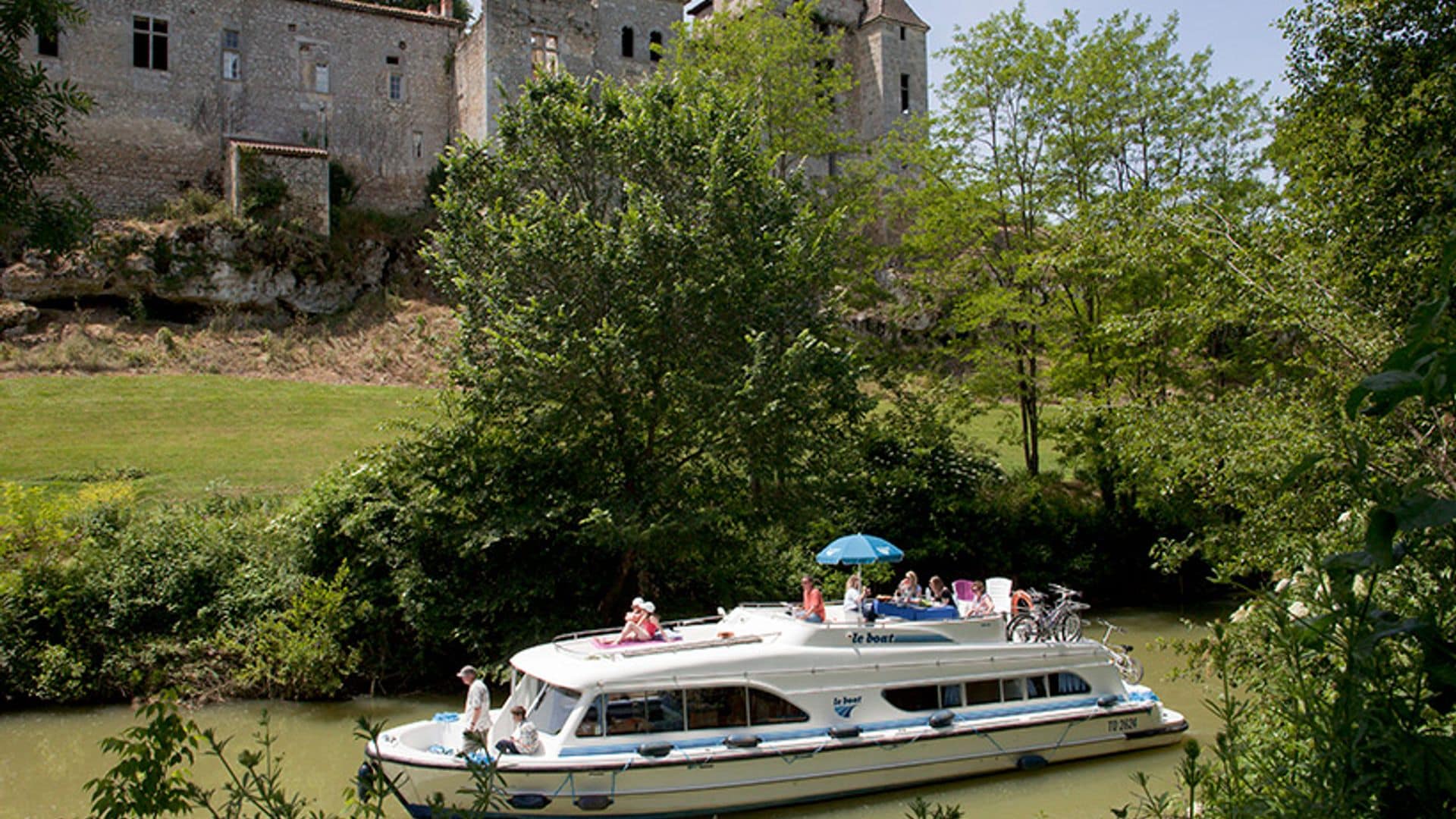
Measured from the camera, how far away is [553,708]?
1279 centimetres

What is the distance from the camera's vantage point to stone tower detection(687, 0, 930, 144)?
49.2 metres

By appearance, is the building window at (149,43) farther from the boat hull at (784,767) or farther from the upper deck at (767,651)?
the boat hull at (784,767)

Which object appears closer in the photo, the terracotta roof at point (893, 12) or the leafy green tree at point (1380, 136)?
the leafy green tree at point (1380, 136)

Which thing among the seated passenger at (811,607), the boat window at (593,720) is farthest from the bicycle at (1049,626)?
the boat window at (593,720)

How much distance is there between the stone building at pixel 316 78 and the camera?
41.0 m

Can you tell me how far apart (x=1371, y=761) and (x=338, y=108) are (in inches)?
1854

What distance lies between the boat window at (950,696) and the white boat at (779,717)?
21 millimetres

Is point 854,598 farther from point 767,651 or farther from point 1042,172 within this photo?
point 1042,172

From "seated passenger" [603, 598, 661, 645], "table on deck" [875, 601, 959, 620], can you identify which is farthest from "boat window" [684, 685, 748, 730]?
"table on deck" [875, 601, 959, 620]

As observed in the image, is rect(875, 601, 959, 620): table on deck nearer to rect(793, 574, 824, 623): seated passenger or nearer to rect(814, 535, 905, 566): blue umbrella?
rect(814, 535, 905, 566): blue umbrella

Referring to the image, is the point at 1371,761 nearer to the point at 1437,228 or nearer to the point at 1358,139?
the point at 1437,228

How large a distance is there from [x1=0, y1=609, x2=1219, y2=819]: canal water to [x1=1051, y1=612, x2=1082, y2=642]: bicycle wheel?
5.65ft

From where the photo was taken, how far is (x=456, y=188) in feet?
65.9

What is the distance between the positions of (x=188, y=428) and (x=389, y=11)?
24.3 metres
